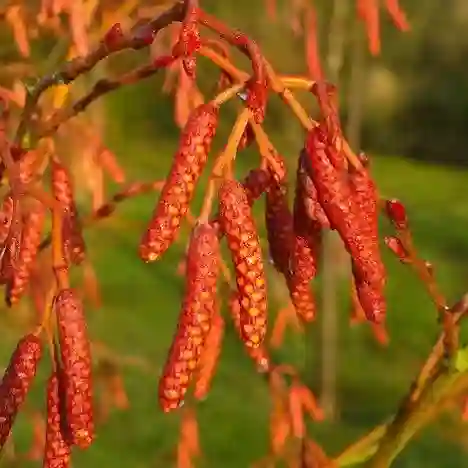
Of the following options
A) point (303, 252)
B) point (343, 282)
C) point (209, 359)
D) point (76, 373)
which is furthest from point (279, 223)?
point (343, 282)

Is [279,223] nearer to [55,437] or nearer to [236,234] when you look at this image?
[236,234]

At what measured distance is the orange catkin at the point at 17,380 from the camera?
2.18 feet

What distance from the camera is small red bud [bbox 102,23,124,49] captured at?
0.65m

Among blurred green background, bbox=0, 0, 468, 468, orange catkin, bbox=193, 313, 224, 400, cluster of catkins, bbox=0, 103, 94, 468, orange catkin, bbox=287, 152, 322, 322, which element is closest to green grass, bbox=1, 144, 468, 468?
blurred green background, bbox=0, 0, 468, 468

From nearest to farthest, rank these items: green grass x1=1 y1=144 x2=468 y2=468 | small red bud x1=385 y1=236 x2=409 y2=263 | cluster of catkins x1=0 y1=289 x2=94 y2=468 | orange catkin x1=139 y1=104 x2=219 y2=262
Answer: orange catkin x1=139 y1=104 x2=219 y2=262 < cluster of catkins x1=0 y1=289 x2=94 y2=468 < small red bud x1=385 y1=236 x2=409 y2=263 < green grass x1=1 y1=144 x2=468 y2=468

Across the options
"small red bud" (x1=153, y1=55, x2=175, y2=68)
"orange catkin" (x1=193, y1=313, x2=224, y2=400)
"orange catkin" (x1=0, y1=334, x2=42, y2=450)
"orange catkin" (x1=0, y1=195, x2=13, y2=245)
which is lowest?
"orange catkin" (x1=193, y1=313, x2=224, y2=400)

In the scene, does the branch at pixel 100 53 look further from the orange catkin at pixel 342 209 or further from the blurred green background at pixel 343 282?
the blurred green background at pixel 343 282

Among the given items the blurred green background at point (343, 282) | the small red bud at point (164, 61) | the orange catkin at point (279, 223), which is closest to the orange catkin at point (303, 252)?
the orange catkin at point (279, 223)

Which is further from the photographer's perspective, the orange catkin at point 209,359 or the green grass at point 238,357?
the green grass at point 238,357

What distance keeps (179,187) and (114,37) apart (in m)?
0.15

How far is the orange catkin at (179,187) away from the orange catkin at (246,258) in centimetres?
2

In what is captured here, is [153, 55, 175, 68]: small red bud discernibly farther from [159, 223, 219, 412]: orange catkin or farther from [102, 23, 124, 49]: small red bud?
[159, 223, 219, 412]: orange catkin

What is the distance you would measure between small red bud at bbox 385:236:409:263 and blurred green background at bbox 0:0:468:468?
0.39 m

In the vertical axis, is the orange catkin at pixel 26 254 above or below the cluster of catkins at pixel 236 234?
below
